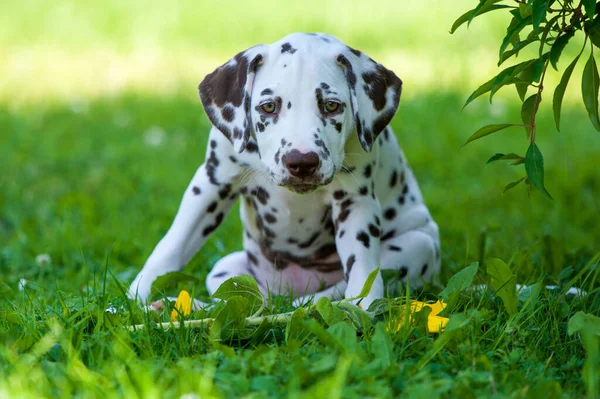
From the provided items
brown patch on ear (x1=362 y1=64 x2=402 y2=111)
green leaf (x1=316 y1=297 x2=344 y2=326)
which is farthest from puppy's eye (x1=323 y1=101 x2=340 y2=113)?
green leaf (x1=316 y1=297 x2=344 y2=326)

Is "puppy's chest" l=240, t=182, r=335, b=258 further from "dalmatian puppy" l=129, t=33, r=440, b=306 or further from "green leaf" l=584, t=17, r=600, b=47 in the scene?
"green leaf" l=584, t=17, r=600, b=47

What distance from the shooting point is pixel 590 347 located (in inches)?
107

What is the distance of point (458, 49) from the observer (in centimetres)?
1198

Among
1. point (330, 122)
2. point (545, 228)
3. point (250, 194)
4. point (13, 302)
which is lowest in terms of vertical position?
point (545, 228)

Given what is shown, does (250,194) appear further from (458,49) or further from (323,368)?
(458,49)

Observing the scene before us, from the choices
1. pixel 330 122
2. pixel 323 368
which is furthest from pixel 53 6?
pixel 323 368

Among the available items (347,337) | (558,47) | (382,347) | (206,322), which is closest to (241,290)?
(206,322)

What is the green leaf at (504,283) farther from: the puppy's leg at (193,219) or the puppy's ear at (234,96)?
the puppy's leg at (193,219)

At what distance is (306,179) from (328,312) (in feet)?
1.99

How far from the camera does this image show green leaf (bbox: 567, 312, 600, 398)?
2.65 m

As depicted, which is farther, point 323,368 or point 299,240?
point 299,240

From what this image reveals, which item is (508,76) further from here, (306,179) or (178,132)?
(178,132)

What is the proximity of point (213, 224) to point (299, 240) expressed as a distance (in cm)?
48

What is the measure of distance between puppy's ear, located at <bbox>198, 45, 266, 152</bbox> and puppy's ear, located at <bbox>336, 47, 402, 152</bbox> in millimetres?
425
